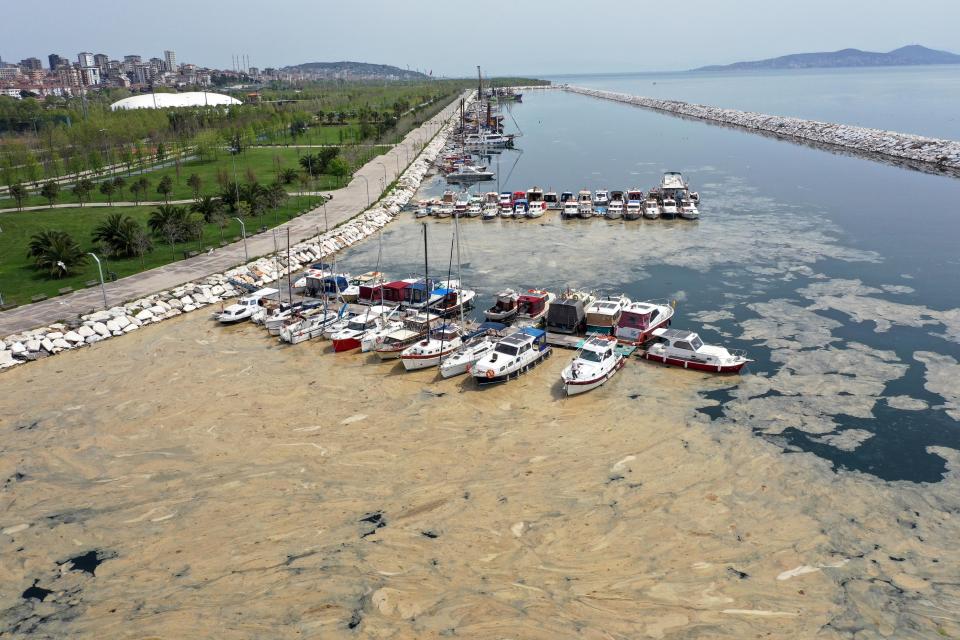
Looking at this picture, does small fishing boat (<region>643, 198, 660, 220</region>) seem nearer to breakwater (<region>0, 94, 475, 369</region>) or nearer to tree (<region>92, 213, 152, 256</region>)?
breakwater (<region>0, 94, 475, 369</region>)

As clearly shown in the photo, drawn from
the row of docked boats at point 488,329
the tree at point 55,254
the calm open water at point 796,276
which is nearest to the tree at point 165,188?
the tree at point 55,254

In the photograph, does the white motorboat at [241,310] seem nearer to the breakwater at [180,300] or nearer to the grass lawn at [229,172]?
the breakwater at [180,300]

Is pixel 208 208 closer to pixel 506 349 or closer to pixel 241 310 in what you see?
pixel 241 310

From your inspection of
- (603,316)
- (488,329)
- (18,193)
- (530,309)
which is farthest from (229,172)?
(603,316)

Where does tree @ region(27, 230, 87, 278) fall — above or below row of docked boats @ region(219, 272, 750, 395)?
above

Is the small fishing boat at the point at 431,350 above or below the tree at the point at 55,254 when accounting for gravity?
below

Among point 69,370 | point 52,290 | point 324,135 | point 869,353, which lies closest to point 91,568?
point 69,370

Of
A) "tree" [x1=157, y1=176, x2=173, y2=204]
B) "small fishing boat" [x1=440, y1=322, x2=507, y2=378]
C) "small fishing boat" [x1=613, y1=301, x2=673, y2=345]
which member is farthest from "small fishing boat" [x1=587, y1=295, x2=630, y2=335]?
"tree" [x1=157, y1=176, x2=173, y2=204]
